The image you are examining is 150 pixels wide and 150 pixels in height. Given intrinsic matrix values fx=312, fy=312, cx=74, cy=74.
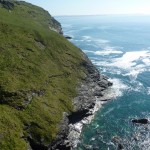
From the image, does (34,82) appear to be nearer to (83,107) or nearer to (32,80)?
(32,80)

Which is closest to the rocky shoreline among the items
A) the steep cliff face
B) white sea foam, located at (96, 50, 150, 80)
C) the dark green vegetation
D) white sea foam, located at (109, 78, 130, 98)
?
the steep cliff face

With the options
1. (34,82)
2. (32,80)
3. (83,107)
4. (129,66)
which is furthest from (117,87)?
(129,66)

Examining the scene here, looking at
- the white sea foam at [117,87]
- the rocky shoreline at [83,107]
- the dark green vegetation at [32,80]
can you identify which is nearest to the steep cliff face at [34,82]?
the dark green vegetation at [32,80]

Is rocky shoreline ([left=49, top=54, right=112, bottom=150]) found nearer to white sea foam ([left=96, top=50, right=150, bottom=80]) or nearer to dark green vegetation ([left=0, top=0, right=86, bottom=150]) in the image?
dark green vegetation ([left=0, top=0, right=86, bottom=150])

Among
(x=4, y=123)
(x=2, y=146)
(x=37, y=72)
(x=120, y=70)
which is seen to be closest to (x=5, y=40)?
(x=37, y=72)

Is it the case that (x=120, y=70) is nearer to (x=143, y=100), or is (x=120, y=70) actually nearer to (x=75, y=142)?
(x=143, y=100)

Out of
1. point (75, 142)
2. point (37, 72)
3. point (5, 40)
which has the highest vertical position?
point (5, 40)

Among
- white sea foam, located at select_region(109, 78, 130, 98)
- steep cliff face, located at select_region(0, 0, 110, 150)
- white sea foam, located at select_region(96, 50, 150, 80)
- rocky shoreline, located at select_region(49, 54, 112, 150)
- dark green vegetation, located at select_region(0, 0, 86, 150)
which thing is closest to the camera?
steep cliff face, located at select_region(0, 0, 110, 150)
